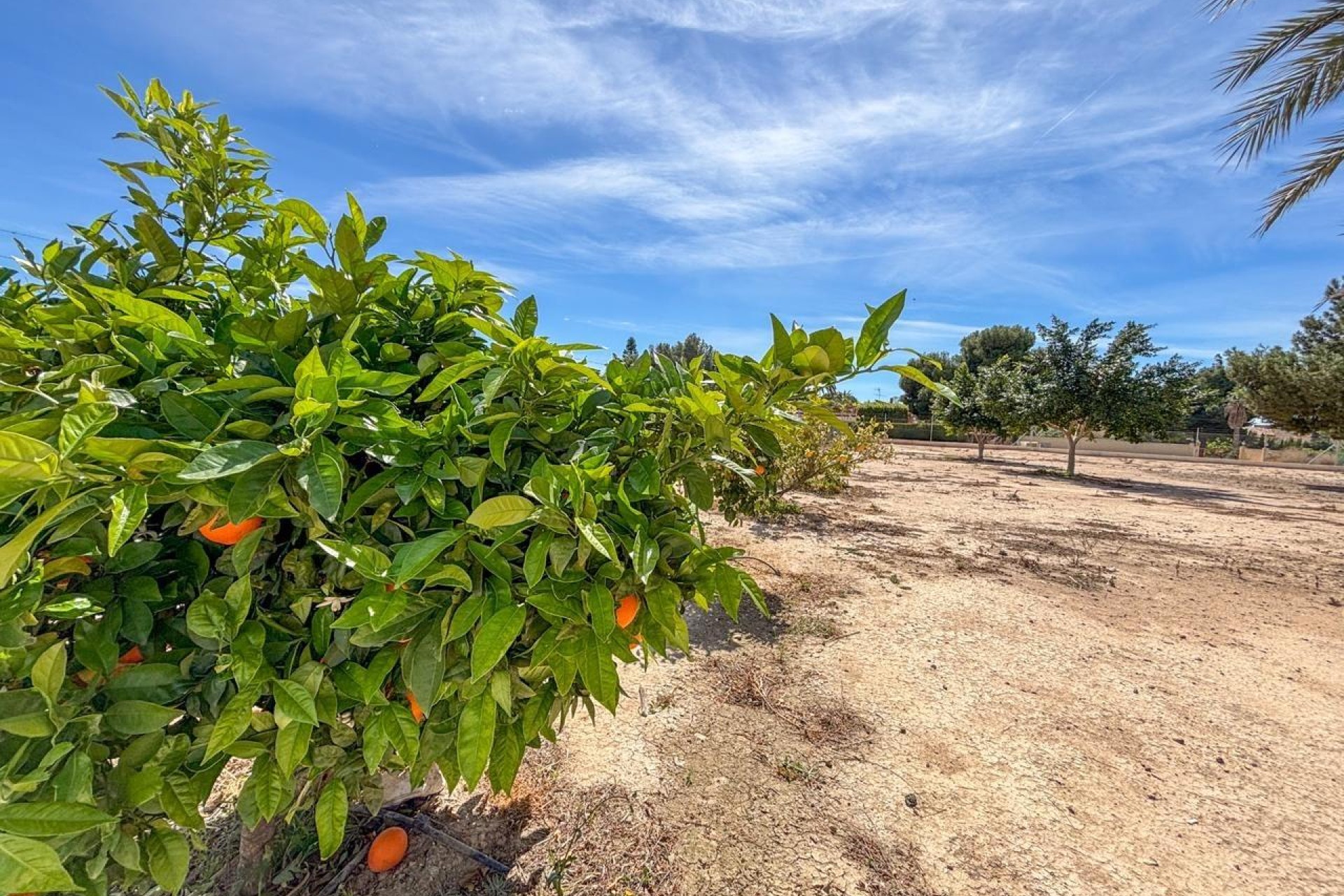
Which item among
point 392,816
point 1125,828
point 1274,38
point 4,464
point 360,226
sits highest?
point 1274,38

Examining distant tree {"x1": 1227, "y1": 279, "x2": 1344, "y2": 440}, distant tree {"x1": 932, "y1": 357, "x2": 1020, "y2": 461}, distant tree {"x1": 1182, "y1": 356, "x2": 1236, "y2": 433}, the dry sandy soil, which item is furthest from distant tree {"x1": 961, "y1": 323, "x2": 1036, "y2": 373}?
the dry sandy soil

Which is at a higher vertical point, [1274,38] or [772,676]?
[1274,38]

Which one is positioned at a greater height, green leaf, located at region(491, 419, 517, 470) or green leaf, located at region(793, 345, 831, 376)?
green leaf, located at region(793, 345, 831, 376)

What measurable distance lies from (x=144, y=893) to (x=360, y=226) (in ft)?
5.08

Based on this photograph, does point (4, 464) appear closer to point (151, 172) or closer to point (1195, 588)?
point (151, 172)

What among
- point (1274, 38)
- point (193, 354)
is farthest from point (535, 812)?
point (1274, 38)

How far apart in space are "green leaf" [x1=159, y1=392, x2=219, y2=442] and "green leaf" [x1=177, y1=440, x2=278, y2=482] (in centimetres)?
11

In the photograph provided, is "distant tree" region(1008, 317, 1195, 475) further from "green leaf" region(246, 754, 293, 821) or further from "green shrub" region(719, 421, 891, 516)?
"green leaf" region(246, 754, 293, 821)

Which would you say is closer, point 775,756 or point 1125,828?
point 1125,828

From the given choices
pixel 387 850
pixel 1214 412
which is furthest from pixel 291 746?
pixel 1214 412

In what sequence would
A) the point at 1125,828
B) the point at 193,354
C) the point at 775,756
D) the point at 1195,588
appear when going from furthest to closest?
the point at 1195,588
the point at 775,756
the point at 1125,828
the point at 193,354

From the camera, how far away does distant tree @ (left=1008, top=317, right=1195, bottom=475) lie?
611 inches

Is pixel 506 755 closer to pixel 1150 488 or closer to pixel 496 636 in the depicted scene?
pixel 496 636

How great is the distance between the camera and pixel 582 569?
0.85 meters
